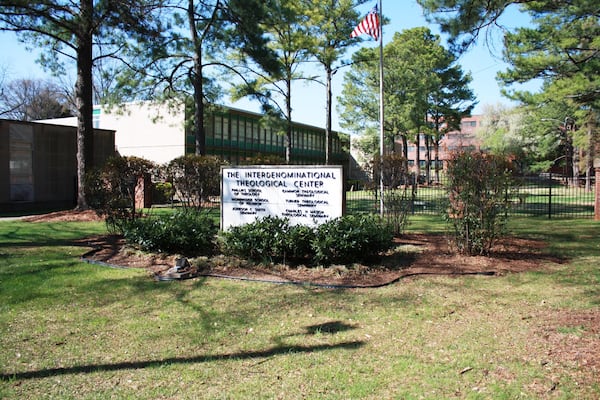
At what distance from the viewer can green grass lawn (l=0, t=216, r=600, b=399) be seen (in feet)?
12.2

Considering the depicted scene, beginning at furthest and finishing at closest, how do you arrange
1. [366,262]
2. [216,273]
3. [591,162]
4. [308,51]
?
[591,162] < [308,51] < [366,262] < [216,273]

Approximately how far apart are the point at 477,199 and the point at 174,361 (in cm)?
625

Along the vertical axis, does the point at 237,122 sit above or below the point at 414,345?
above

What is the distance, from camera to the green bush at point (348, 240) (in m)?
7.62

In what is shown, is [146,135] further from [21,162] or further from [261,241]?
[261,241]

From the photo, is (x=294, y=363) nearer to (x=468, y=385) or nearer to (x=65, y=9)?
(x=468, y=385)

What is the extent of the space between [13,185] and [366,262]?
21408 millimetres

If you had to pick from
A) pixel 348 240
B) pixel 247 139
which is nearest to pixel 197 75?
pixel 348 240

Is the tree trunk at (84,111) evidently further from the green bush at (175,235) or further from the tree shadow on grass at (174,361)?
the tree shadow on grass at (174,361)

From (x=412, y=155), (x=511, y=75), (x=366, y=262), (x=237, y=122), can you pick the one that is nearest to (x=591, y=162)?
(x=511, y=75)

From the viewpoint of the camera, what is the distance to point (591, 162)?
37.4 meters

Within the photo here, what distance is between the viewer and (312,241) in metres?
7.75

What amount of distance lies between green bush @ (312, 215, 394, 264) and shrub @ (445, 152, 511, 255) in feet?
4.91

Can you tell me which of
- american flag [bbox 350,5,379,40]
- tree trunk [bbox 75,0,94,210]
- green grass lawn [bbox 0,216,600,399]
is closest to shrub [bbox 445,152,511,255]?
green grass lawn [bbox 0,216,600,399]
